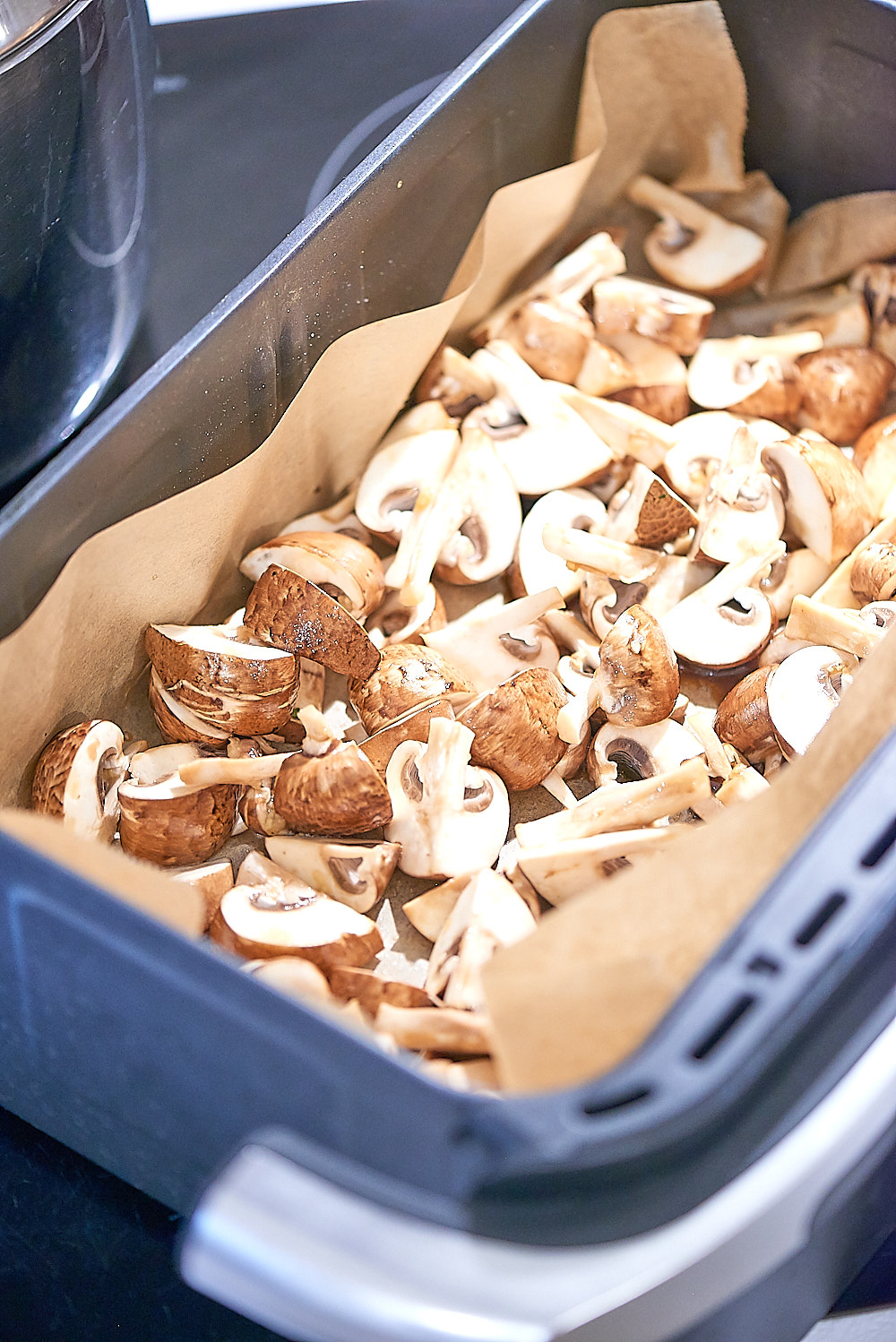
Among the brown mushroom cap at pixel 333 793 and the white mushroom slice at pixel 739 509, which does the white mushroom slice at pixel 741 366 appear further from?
the brown mushroom cap at pixel 333 793

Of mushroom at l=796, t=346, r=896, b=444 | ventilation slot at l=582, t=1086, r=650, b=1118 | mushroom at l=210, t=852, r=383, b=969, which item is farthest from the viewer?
mushroom at l=796, t=346, r=896, b=444

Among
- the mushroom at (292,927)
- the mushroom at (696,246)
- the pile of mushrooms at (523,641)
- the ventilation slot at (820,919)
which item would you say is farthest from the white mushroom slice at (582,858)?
the mushroom at (696,246)

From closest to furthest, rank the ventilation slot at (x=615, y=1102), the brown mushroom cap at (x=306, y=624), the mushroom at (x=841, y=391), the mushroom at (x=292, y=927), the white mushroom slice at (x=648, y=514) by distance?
the ventilation slot at (x=615, y=1102)
the mushroom at (x=292, y=927)
the brown mushroom cap at (x=306, y=624)
the white mushroom slice at (x=648, y=514)
the mushroom at (x=841, y=391)

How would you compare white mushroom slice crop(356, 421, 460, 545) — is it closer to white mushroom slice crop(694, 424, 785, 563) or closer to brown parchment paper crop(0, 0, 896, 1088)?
brown parchment paper crop(0, 0, 896, 1088)

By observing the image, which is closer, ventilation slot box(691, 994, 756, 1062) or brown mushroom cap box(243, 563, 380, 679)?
ventilation slot box(691, 994, 756, 1062)

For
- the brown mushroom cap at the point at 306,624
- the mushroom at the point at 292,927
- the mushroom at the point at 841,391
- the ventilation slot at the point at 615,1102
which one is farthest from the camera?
the mushroom at the point at 841,391

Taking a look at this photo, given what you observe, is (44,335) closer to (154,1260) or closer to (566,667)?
(566,667)

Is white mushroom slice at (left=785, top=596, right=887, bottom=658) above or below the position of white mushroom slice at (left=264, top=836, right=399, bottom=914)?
above

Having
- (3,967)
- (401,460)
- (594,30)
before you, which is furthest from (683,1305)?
(594,30)

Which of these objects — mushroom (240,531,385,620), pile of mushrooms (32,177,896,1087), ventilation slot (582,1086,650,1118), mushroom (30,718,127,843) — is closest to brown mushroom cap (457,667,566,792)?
pile of mushrooms (32,177,896,1087)
